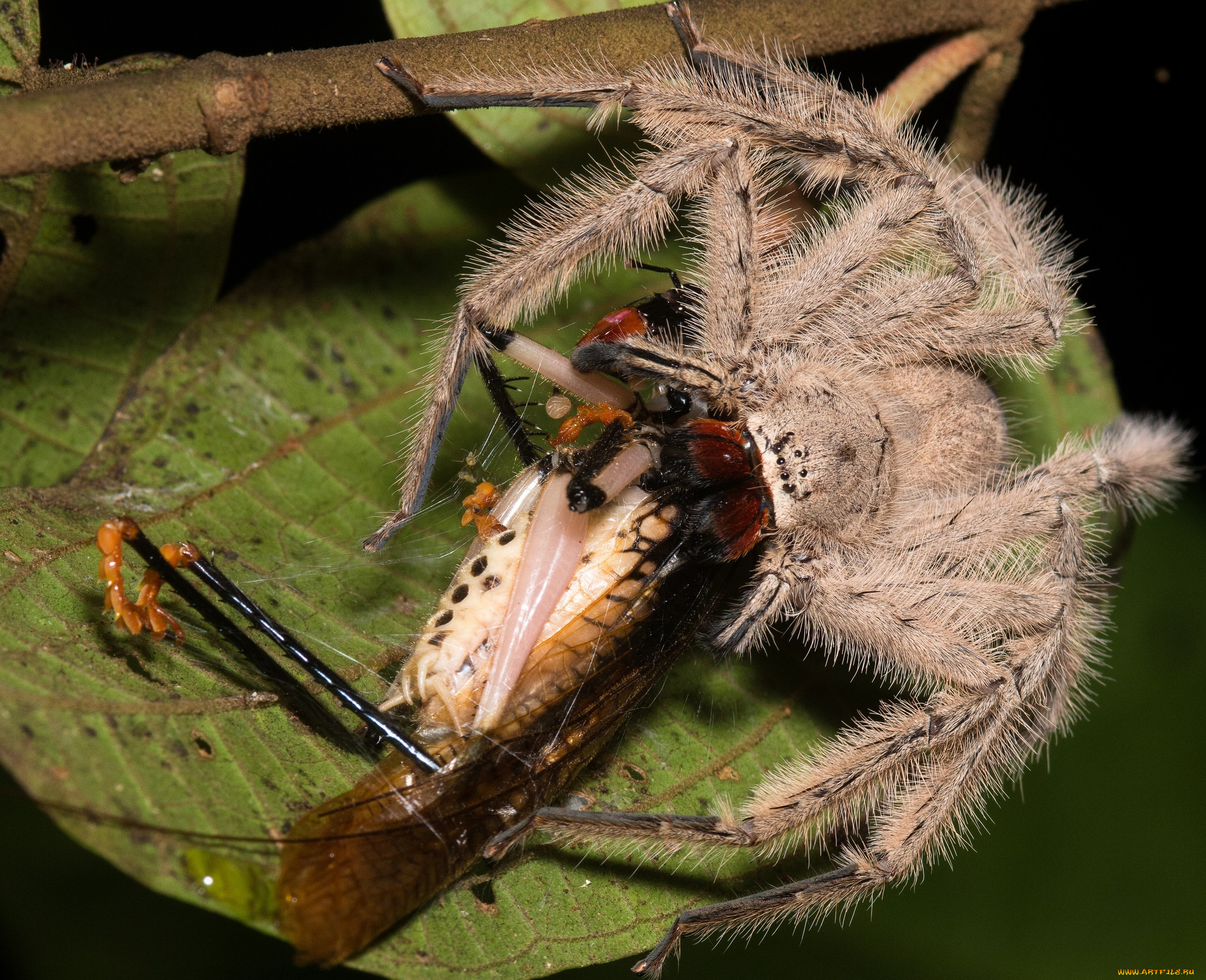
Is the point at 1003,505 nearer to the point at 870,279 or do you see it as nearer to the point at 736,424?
the point at 870,279

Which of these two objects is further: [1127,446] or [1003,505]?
[1127,446]

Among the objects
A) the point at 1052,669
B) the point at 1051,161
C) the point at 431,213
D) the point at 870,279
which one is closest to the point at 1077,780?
the point at 1052,669

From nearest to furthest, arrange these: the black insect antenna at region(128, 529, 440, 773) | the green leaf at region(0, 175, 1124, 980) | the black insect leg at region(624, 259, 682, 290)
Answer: the green leaf at region(0, 175, 1124, 980) → the black insect antenna at region(128, 529, 440, 773) → the black insect leg at region(624, 259, 682, 290)

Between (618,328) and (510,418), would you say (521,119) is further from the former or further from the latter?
(510,418)

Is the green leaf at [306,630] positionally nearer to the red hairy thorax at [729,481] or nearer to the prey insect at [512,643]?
the prey insect at [512,643]

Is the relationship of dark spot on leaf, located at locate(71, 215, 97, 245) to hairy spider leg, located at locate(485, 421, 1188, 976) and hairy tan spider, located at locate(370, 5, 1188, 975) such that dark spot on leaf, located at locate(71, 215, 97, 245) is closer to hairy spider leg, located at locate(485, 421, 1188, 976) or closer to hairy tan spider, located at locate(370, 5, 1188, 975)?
hairy tan spider, located at locate(370, 5, 1188, 975)

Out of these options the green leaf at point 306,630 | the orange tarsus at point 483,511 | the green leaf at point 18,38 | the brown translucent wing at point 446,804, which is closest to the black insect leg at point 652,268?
the green leaf at point 306,630

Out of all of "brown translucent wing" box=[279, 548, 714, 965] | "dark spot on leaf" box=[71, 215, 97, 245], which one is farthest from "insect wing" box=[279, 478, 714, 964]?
"dark spot on leaf" box=[71, 215, 97, 245]

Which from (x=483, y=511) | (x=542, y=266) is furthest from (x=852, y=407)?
(x=483, y=511)

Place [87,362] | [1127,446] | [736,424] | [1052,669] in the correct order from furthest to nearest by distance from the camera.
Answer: [1127,446] → [1052,669] → [87,362] → [736,424]
